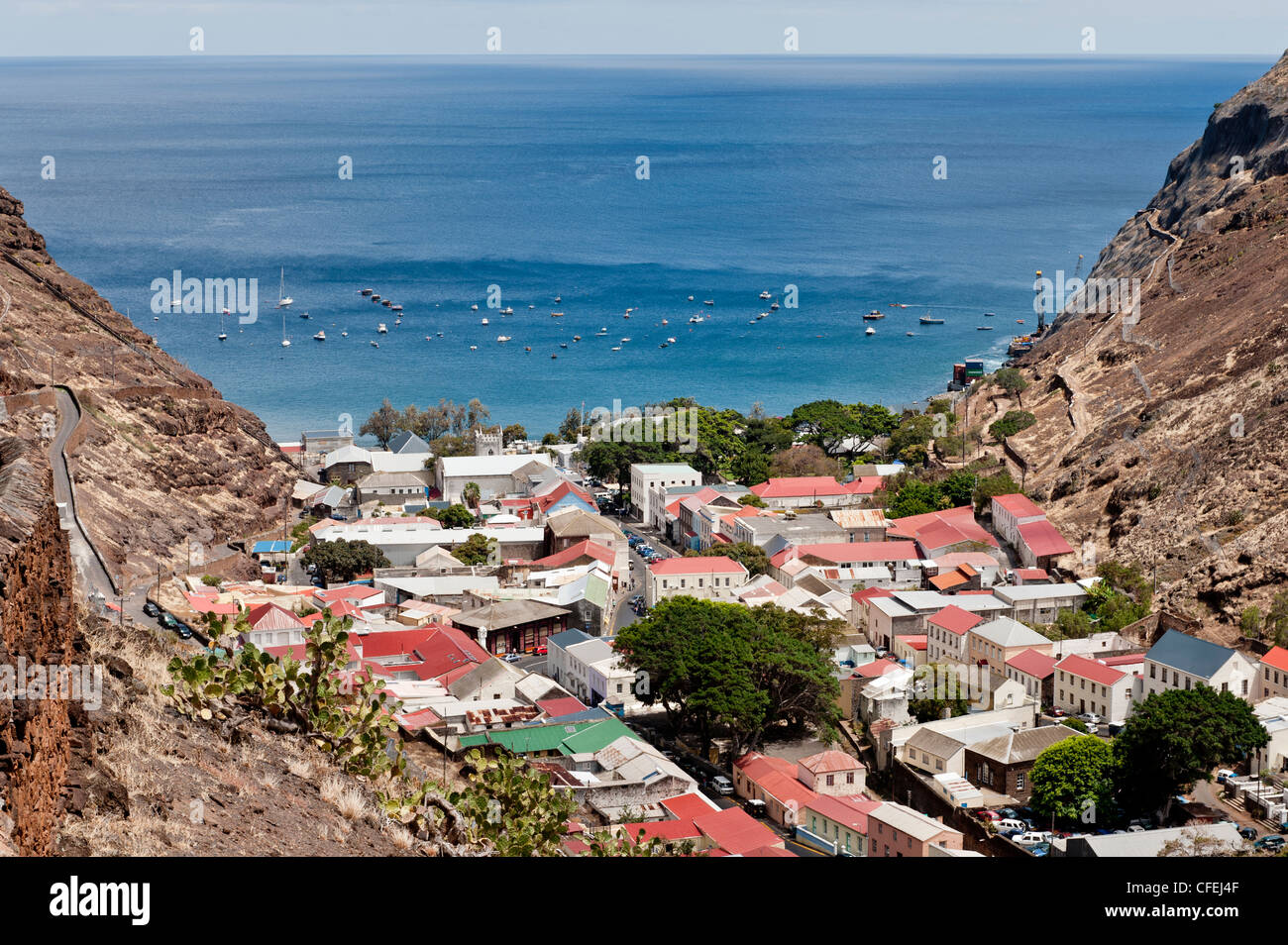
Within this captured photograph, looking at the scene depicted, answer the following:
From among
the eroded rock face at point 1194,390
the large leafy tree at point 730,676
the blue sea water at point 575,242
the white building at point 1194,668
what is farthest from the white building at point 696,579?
the blue sea water at point 575,242

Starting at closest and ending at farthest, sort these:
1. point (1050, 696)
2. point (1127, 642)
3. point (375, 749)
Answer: point (375, 749), point (1050, 696), point (1127, 642)

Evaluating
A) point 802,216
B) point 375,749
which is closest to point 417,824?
point 375,749

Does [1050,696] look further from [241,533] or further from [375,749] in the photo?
[241,533]

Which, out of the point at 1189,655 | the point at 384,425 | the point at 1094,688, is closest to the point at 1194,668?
the point at 1189,655

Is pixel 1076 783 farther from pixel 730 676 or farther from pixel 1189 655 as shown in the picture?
pixel 730 676

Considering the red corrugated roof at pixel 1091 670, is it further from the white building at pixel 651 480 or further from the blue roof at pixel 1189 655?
the white building at pixel 651 480

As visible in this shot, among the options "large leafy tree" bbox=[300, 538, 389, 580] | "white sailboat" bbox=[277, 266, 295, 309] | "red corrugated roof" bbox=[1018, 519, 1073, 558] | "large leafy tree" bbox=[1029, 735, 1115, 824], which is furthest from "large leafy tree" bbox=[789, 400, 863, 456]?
"white sailboat" bbox=[277, 266, 295, 309]
